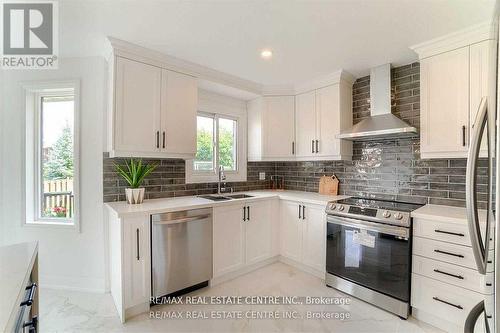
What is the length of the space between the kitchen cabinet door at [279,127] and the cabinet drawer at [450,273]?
77.0 inches

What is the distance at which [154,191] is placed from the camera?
279 cm

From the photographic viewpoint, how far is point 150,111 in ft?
7.97

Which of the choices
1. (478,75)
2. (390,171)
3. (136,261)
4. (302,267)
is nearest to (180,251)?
(136,261)

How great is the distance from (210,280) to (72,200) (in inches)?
71.4

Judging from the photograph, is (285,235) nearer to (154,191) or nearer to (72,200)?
(154,191)

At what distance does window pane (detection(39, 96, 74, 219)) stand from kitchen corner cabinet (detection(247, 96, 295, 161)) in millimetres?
2357

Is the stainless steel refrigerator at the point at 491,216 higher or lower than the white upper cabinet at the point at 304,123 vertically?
lower

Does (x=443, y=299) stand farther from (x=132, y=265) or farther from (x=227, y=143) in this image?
(x=227, y=143)

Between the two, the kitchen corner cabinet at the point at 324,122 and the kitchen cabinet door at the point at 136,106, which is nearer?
the kitchen cabinet door at the point at 136,106

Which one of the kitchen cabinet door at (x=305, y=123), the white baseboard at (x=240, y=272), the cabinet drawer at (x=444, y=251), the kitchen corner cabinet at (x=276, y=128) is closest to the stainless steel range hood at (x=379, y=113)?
the kitchen cabinet door at (x=305, y=123)

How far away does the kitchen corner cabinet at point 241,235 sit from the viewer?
2.63 m

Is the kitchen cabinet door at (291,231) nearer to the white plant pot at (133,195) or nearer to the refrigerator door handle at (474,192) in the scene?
the white plant pot at (133,195)

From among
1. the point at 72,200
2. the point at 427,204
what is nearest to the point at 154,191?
the point at 72,200

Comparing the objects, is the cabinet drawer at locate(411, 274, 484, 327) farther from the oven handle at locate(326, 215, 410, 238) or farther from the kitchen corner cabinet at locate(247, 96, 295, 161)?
the kitchen corner cabinet at locate(247, 96, 295, 161)
